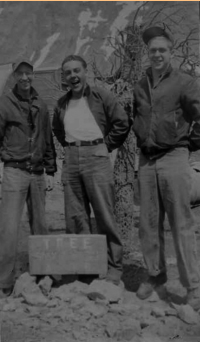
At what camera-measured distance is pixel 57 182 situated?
450 inches

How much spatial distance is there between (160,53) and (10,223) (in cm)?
224

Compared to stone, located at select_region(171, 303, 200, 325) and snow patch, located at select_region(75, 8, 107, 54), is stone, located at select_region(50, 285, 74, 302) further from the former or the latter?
snow patch, located at select_region(75, 8, 107, 54)

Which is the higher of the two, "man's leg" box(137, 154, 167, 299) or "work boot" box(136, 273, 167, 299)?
"man's leg" box(137, 154, 167, 299)

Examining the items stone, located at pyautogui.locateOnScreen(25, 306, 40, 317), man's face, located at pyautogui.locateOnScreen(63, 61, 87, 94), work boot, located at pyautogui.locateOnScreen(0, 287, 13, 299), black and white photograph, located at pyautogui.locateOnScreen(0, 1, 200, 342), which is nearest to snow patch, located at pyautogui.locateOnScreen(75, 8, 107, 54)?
black and white photograph, located at pyautogui.locateOnScreen(0, 1, 200, 342)

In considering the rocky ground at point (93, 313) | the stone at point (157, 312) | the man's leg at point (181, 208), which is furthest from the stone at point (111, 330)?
the man's leg at point (181, 208)

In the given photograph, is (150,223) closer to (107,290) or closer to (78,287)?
(107,290)

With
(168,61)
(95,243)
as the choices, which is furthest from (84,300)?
(168,61)

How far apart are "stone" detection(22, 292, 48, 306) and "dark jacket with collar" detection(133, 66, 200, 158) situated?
5.47 ft

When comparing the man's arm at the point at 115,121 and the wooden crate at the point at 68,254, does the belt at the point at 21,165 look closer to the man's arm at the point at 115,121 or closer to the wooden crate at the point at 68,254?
the wooden crate at the point at 68,254

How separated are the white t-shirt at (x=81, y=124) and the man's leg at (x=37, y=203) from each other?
56cm

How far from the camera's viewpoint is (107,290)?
4.45 meters

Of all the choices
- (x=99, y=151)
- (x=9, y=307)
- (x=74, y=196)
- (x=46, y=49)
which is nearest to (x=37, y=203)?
(x=74, y=196)

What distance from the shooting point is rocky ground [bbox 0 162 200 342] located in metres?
3.81

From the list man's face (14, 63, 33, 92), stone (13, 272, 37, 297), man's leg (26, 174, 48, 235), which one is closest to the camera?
stone (13, 272, 37, 297)
